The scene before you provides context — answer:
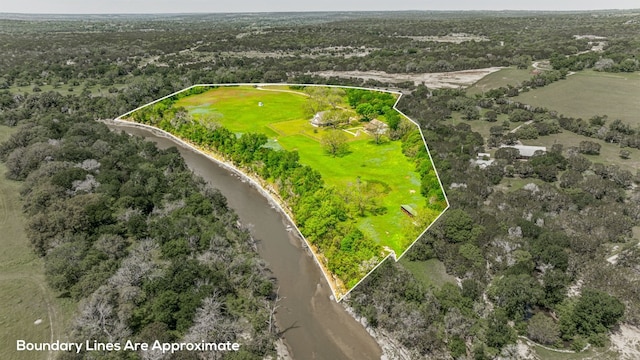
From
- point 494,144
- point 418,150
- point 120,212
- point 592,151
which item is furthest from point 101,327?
point 592,151

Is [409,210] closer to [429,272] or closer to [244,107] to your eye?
[429,272]

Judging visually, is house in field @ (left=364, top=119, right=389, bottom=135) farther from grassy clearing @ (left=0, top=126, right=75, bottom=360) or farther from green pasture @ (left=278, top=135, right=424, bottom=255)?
grassy clearing @ (left=0, top=126, right=75, bottom=360)

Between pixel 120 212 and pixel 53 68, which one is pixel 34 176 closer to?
pixel 120 212

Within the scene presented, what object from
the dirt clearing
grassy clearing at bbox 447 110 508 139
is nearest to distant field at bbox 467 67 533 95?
the dirt clearing

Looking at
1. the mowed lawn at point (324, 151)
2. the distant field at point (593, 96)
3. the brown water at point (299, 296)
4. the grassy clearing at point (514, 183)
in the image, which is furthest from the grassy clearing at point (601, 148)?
the brown water at point (299, 296)

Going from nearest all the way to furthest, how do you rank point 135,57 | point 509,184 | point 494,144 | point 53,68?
point 509,184, point 494,144, point 53,68, point 135,57

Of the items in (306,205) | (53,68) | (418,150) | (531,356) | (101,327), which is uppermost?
(53,68)

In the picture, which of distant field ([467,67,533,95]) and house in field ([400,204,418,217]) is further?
distant field ([467,67,533,95])
